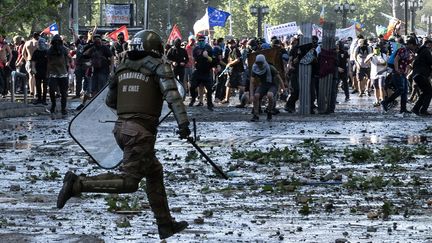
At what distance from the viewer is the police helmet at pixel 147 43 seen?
9.89 meters

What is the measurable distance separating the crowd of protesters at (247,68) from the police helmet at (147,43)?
634 inches

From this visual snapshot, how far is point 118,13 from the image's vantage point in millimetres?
67125

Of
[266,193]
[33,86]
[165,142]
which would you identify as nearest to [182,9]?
[33,86]

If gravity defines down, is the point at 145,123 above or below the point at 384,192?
above

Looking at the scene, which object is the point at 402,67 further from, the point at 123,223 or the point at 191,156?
the point at 123,223

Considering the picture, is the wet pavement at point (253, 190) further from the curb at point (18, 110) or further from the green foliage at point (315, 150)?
the curb at point (18, 110)

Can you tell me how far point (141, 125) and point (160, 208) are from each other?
0.60 m

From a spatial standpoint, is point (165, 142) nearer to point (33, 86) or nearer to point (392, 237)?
point (392, 237)

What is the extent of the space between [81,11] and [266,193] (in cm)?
8475

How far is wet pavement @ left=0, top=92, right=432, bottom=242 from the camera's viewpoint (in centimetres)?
1008

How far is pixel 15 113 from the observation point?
29.6 m

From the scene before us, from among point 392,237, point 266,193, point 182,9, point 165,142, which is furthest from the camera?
point 182,9

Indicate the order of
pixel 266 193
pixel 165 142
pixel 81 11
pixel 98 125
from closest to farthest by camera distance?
1. pixel 98 125
2. pixel 266 193
3. pixel 165 142
4. pixel 81 11

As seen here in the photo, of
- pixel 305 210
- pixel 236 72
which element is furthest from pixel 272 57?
pixel 305 210
